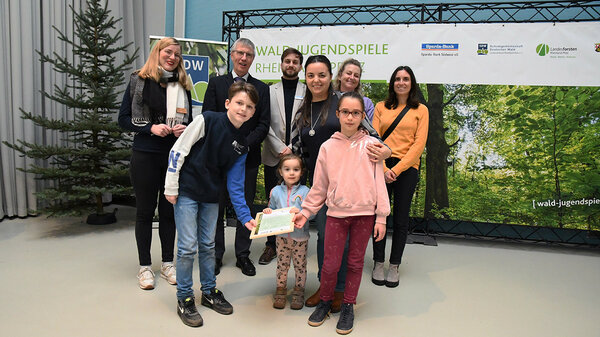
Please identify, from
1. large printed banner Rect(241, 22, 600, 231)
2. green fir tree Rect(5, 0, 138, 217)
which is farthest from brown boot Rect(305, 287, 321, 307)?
green fir tree Rect(5, 0, 138, 217)

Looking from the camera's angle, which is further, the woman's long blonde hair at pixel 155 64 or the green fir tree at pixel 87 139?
the green fir tree at pixel 87 139

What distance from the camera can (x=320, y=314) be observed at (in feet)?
6.90

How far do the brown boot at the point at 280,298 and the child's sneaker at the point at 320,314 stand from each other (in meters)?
0.22

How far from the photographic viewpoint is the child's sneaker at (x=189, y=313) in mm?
2010

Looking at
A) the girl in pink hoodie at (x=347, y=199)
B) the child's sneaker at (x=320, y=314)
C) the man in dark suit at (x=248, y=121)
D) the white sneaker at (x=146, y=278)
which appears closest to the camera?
the girl in pink hoodie at (x=347, y=199)

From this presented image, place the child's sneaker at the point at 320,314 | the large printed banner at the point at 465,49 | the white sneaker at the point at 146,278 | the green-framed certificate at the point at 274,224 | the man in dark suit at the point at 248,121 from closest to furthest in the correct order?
the green-framed certificate at the point at 274,224 < the child's sneaker at the point at 320,314 < the white sneaker at the point at 146,278 < the man in dark suit at the point at 248,121 < the large printed banner at the point at 465,49

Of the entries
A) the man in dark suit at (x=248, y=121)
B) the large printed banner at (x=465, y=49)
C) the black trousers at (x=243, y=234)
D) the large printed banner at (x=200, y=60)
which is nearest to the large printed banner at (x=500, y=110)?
the large printed banner at (x=465, y=49)

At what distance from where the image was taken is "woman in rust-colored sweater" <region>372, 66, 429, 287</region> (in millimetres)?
2629

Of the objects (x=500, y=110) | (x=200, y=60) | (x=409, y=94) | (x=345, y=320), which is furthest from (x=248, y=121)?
(x=500, y=110)

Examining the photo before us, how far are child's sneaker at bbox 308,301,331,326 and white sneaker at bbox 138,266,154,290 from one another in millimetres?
1073

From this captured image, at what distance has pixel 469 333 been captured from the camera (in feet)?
6.68

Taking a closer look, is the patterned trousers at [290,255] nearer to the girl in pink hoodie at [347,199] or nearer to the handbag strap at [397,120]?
the girl in pink hoodie at [347,199]

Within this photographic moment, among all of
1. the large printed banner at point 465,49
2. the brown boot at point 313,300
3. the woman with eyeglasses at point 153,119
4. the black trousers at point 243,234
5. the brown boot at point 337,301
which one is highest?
the large printed banner at point 465,49

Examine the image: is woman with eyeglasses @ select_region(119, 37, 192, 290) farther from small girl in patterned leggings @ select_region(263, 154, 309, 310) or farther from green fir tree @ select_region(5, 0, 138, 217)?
green fir tree @ select_region(5, 0, 138, 217)
